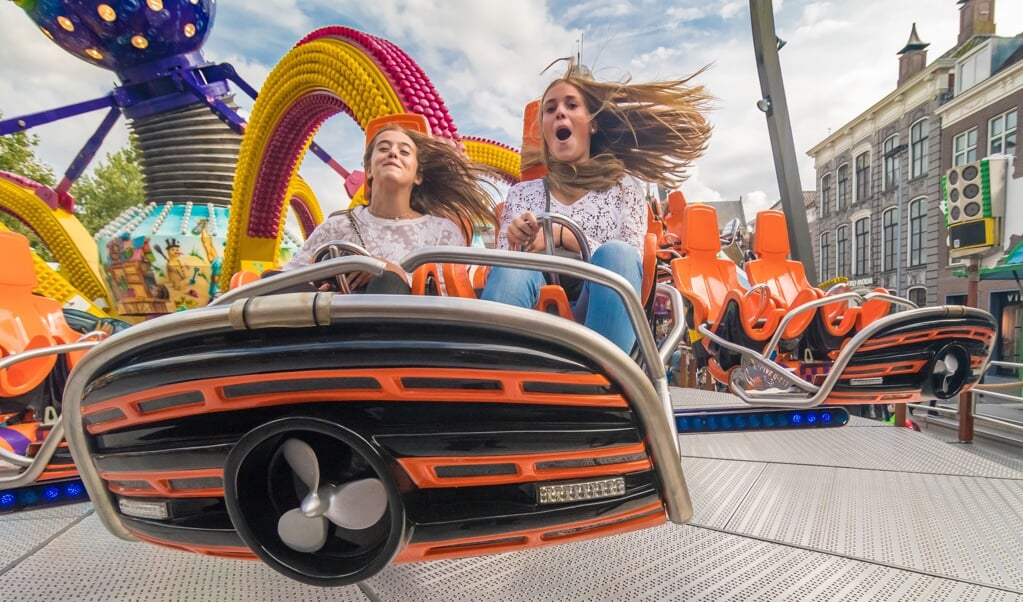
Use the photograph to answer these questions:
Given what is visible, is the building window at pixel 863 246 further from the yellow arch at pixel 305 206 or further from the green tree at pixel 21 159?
the green tree at pixel 21 159

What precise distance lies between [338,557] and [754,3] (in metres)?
4.24

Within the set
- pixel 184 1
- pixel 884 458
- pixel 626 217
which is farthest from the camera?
pixel 184 1

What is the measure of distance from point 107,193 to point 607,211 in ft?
62.6

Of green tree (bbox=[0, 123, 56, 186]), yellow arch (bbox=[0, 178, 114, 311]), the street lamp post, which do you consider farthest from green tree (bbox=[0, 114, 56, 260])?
the street lamp post

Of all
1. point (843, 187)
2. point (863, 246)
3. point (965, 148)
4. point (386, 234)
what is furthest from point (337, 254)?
point (843, 187)

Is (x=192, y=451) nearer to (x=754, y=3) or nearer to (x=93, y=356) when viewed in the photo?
(x=93, y=356)

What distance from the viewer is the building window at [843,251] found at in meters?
13.3

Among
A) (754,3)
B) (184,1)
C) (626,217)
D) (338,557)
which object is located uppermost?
(184,1)

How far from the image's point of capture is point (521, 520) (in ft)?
2.02

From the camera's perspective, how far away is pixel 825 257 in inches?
567

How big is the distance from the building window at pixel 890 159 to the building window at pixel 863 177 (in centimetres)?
62

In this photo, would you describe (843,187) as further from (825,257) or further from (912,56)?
Result: (912,56)

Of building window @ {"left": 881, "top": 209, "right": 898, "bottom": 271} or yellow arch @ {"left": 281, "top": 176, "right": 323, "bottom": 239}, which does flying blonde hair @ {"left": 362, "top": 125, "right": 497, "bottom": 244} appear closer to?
yellow arch @ {"left": 281, "top": 176, "right": 323, "bottom": 239}

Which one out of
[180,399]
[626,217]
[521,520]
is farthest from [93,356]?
[626,217]
